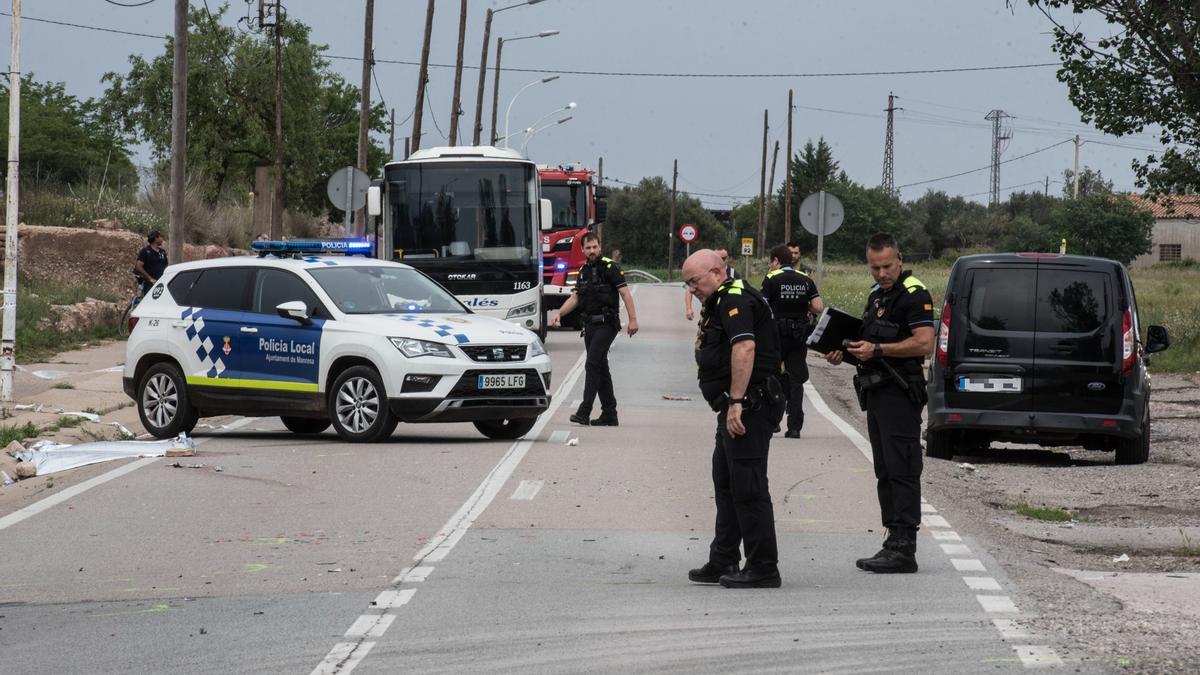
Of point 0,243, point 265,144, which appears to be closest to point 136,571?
point 0,243

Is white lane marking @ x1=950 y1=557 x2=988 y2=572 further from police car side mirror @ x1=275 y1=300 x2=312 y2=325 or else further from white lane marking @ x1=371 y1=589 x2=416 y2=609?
police car side mirror @ x1=275 y1=300 x2=312 y2=325

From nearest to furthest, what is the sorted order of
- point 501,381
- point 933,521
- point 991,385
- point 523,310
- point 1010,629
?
point 1010,629, point 933,521, point 991,385, point 501,381, point 523,310

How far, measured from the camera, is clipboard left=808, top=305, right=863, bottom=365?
29.6 feet

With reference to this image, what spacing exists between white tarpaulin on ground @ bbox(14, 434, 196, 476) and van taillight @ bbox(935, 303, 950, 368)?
21.1 ft

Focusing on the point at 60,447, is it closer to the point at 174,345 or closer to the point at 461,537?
the point at 174,345

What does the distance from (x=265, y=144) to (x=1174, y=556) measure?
55.7m

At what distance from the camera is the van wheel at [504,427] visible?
1555 cm

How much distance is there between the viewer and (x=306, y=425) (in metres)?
16.4

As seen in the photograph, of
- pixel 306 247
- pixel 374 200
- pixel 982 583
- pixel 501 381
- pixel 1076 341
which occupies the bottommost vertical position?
pixel 982 583

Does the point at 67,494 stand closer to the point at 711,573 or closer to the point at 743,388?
the point at 711,573

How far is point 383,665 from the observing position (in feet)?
21.4

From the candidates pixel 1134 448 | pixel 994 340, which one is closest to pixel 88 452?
pixel 994 340

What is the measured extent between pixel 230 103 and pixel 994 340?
52.2 metres

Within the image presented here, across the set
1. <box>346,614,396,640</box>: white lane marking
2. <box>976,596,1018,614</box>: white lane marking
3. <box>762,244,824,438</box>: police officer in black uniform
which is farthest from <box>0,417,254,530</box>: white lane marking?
<box>976,596,1018,614</box>: white lane marking
